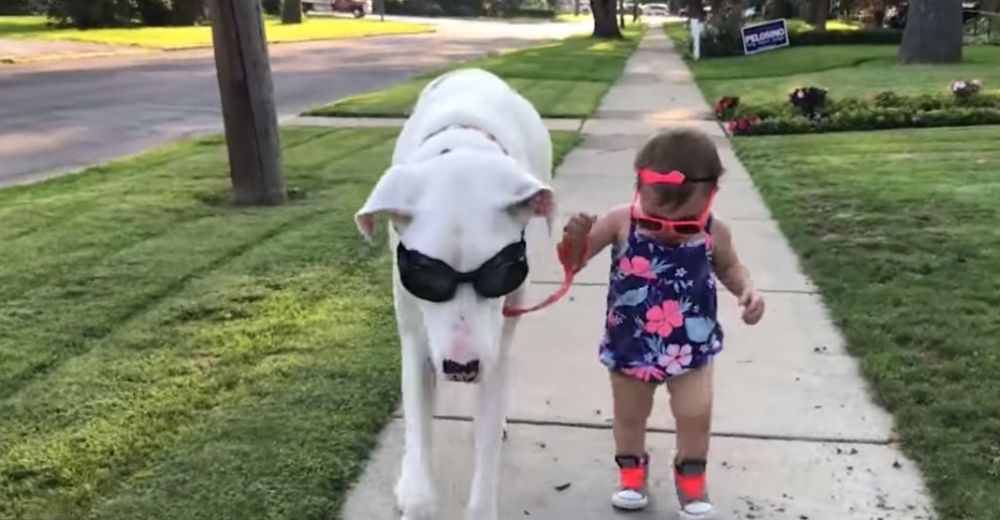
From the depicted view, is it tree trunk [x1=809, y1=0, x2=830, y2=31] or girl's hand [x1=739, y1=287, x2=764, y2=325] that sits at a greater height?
girl's hand [x1=739, y1=287, x2=764, y2=325]

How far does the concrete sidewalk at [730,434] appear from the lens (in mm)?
3775

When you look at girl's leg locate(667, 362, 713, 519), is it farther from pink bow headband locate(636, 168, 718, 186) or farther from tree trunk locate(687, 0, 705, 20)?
tree trunk locate(687, 0, 705, 20)

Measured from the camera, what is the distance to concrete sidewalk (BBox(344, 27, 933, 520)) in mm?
3775

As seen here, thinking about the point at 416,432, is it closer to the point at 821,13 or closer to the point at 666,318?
the point at 666,318

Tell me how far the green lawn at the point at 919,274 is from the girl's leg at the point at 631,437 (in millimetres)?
955

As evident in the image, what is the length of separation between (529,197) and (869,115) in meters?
12.0

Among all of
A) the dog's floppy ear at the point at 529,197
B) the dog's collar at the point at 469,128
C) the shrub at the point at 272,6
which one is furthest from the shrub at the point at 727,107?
the shrub at the point at 272,6

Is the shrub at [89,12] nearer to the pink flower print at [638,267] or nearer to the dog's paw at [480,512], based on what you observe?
the pink flower print at [638,267]

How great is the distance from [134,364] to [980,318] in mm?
3908

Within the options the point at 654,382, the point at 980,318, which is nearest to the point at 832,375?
the point at 980,318

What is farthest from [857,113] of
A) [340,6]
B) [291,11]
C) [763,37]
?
[340,6]

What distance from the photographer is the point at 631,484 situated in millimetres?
3768

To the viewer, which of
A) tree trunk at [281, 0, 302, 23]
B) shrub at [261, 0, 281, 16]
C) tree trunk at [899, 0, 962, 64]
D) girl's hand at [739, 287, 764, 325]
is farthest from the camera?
shrub at [261, 0, 281, 16]

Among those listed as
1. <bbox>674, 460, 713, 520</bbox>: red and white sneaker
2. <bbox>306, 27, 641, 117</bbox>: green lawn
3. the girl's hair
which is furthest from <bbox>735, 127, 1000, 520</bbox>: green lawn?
<bbox>306, 27, 641, 117</bbox>: green lawn
